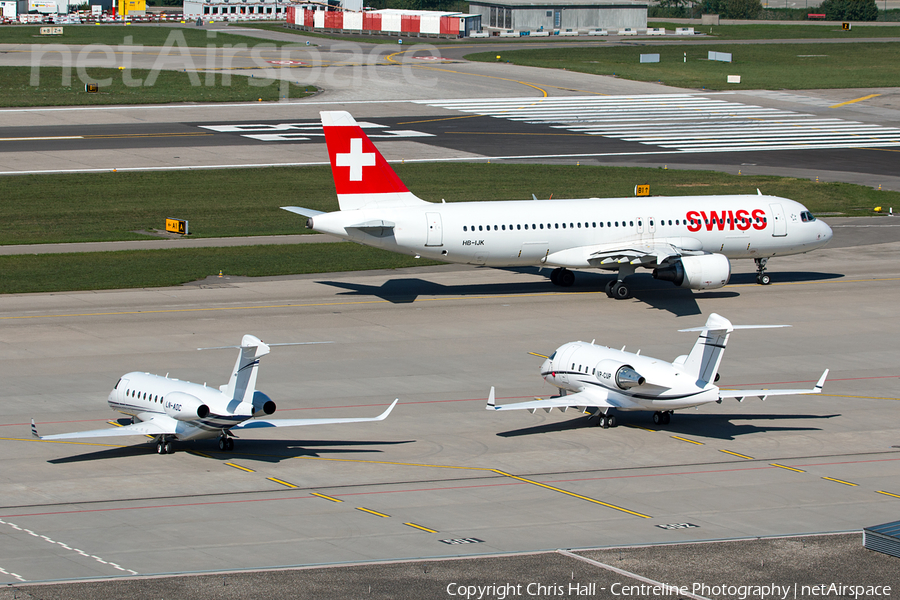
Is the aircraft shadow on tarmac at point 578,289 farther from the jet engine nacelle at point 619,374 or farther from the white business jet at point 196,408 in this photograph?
the white business jet at point 196,408

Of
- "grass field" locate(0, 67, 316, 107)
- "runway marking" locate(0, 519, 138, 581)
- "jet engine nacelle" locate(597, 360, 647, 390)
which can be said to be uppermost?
"grass field" locate(0, 67, 316, 107)

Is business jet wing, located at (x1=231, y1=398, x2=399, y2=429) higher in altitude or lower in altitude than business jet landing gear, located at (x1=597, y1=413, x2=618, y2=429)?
higher

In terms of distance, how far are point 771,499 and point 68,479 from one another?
19.2 metres

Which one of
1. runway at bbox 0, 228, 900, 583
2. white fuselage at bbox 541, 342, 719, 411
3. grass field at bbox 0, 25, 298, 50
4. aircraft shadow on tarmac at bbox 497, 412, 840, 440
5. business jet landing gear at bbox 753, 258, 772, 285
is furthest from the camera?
grass field at bbox 0, 25, 298, 50

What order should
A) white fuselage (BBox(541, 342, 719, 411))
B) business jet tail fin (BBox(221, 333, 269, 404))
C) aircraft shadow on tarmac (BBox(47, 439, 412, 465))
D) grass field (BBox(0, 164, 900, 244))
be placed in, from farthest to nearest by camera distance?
grass field (BBox(0, 164, 900, 244)), white fuselage (BBox(541, 342, 719, 411)), aircraft shadow on tarmac (BBox(47, 439, 412, 465)), business jet tail fin (BBox(221, 333, 269, 404))

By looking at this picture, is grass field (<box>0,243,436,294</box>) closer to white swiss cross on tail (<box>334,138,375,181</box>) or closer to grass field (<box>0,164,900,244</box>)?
grass field (<box>0,164,900,244</box>)

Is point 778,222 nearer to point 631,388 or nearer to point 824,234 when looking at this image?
point 824,234

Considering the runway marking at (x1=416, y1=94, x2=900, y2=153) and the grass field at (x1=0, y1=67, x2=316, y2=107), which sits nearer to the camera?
the runway marking at (x1=416, y1=94, x2=900, y2=153)

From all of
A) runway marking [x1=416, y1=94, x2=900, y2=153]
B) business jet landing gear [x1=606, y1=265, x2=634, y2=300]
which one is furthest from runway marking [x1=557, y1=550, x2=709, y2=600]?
runway marking [x1=416, y1=94, x2=900, y2=153]

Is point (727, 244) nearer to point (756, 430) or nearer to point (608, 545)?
point (756, 430)

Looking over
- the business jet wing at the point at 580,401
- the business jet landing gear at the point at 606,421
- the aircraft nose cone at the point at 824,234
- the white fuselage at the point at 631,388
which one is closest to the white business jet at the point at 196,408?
the business jet wing at the point at 580,401

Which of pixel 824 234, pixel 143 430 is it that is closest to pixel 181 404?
pixel 143 430

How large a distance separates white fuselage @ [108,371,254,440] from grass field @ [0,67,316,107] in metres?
92.9

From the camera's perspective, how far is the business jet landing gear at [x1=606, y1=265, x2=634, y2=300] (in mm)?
55625
